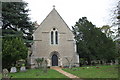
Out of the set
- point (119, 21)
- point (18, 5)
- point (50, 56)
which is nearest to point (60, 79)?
point (119, 21)

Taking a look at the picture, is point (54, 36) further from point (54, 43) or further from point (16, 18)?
point (16, 18)

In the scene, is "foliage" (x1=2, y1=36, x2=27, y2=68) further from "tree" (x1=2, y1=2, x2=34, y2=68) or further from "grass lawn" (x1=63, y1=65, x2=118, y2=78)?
"grass lawn" (x1=63, y1=65, x2=118, y2=78)

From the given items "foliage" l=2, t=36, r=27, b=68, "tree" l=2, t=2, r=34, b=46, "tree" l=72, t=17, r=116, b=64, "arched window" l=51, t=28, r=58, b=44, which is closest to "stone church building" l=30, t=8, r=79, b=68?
"arched window" l=51, t=28, r=58, b=44

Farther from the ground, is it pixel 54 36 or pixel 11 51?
pixel 54 36

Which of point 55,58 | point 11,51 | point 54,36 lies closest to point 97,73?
point 11,51

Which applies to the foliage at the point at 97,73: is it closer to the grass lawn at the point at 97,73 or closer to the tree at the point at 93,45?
the grass lawn at the point at 97,73

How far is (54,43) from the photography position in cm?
2570

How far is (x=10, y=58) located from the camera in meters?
16.8

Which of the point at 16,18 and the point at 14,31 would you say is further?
the point at 16,18

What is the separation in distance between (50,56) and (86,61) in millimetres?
12508

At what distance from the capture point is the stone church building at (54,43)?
82.6 ft

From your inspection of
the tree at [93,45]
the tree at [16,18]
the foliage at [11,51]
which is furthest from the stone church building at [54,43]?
the foliage at [11,51]

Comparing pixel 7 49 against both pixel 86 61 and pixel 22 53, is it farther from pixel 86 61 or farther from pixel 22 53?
pixel 86 61

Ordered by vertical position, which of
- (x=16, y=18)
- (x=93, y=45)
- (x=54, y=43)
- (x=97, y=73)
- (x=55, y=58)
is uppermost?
(x=16, y=18)
